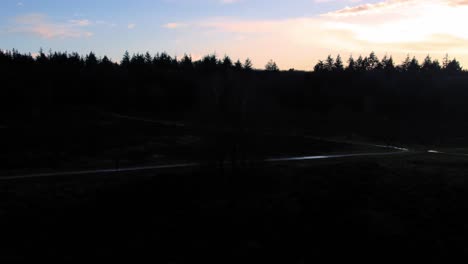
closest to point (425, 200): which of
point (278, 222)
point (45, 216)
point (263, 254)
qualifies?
point (278, 222)

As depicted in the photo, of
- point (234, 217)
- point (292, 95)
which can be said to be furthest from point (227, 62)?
point (234, 217)

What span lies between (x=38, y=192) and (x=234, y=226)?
10.7 meters

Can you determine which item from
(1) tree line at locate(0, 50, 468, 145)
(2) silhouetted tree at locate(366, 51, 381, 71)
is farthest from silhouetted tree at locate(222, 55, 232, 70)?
(2) silhouetted tree at locate(366, 51, 381, 71)

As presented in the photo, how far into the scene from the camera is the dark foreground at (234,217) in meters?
21.3

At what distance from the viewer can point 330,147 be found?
45.8 metres

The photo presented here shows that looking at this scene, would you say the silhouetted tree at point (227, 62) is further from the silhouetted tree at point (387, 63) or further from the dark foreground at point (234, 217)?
the dark foreground at point (234, 217)

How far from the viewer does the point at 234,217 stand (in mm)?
24656

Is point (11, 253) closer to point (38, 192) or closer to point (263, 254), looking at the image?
point (38, 192)

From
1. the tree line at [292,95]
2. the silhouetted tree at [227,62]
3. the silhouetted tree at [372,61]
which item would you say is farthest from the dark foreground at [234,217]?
the silhouetted tree at [372,61]

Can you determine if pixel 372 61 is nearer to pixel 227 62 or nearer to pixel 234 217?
pixel 227 62

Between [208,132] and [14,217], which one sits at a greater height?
[208,132]

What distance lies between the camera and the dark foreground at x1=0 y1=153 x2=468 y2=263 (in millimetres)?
21312

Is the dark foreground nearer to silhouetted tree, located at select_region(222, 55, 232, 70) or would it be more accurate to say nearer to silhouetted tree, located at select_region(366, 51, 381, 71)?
silhouetted tree, located at select_region(222, 55, 232, 70)

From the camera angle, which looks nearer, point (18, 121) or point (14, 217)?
point (14, 217)
